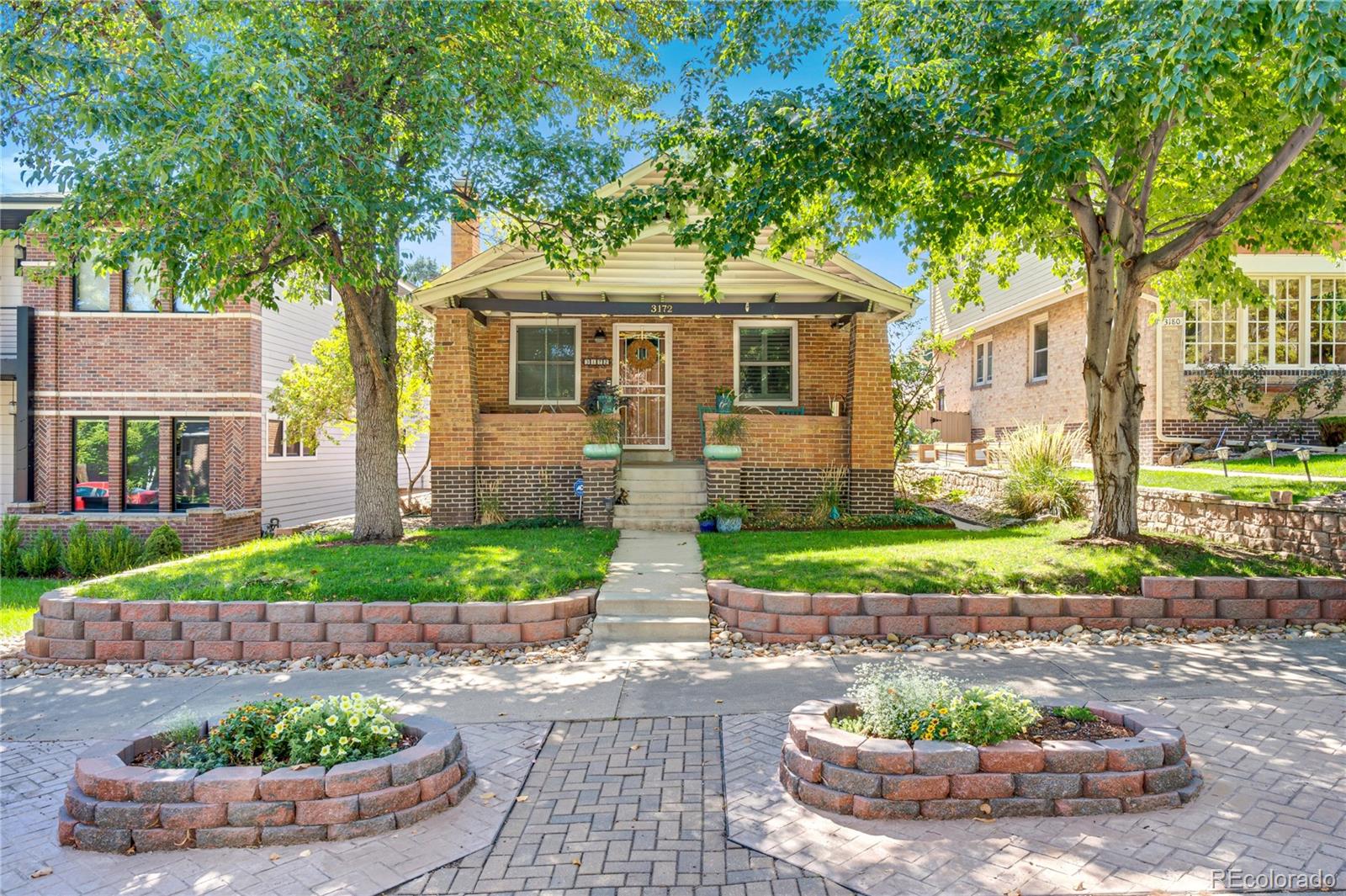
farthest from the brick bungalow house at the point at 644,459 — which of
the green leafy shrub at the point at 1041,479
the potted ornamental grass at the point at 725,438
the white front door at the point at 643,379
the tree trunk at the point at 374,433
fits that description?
the green leafy shrub at the point at 1041,479

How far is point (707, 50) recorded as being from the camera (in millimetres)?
12836

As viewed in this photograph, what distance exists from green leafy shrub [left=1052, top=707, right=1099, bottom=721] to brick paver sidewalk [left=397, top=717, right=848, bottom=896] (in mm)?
1855

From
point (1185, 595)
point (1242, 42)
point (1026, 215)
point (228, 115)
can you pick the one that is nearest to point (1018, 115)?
point (1026, 215)

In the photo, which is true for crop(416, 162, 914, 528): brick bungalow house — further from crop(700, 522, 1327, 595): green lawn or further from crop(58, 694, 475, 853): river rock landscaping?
crop(58, 694, 475, 853): river rock landscaping

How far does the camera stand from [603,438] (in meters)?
12.7

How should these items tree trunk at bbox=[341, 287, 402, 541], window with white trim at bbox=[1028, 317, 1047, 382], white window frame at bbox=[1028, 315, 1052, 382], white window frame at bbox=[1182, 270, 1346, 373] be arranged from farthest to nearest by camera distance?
window with white trim at bbox=[1028, 317, 1047, 382], white window frame at bbox=[1028, 315, 1052, 382], white window frame at bbox=[1182, 270, 1346, 373], tree trunk at bbox=[341, 287, 402, 541]

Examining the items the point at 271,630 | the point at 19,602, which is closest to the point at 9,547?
the point at 19,602

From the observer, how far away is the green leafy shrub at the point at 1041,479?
12.2m

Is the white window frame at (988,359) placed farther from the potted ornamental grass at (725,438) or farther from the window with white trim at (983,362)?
the potted ornamental grass at (725,438)

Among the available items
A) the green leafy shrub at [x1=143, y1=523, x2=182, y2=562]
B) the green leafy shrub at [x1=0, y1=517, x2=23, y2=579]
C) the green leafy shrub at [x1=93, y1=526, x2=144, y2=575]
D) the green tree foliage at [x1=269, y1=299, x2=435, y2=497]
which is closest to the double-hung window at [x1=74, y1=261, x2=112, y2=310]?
the green tree foliage at [x1=269, y1=299, x2=435, y2=497]

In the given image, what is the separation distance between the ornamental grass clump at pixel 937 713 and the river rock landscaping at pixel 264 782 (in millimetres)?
2155

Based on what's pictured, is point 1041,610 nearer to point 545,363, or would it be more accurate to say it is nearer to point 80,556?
point 545,363

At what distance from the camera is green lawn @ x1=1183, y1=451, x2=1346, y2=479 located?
37.6 ft

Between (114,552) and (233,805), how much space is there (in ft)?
42.6
